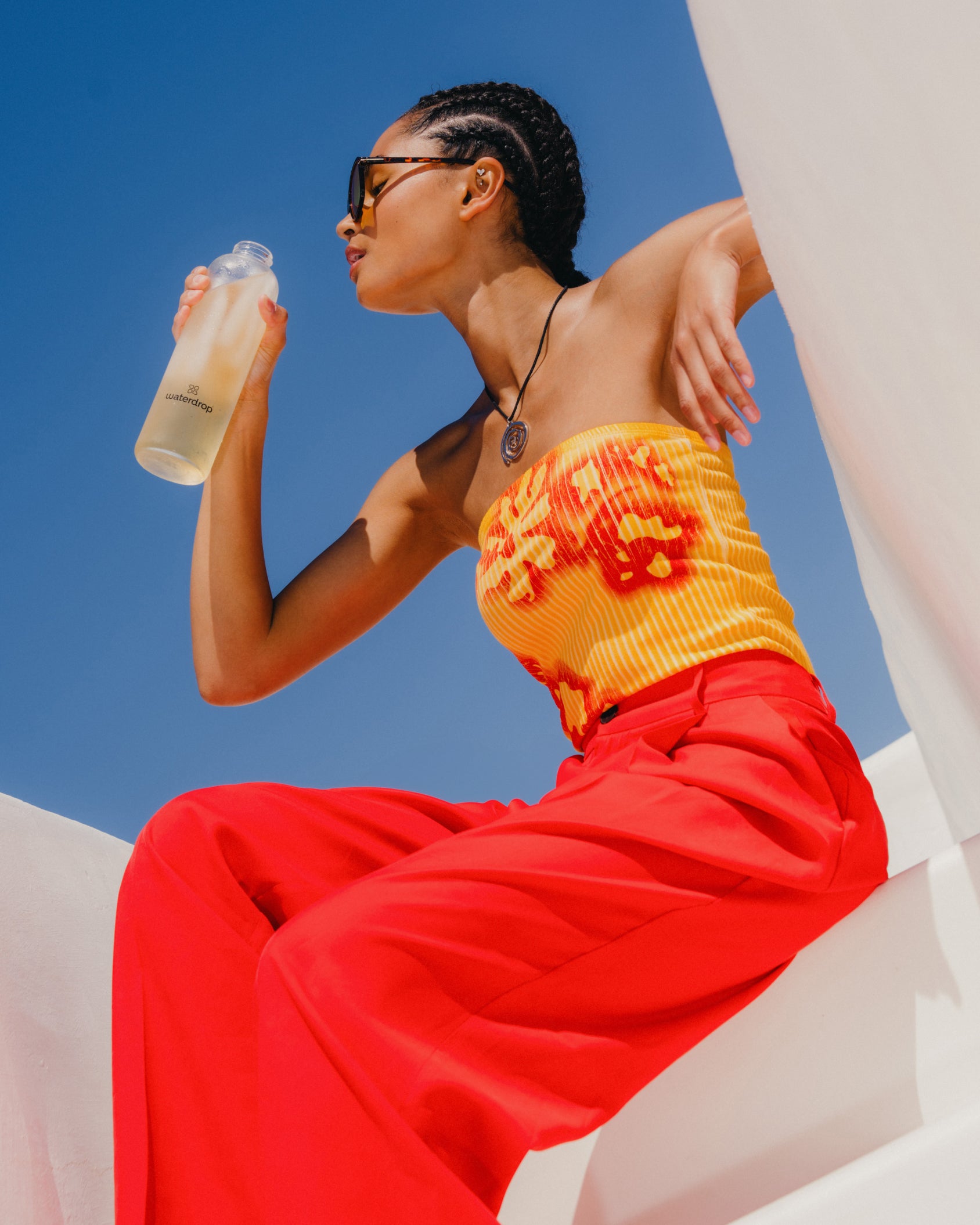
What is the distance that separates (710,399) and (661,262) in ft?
0.86

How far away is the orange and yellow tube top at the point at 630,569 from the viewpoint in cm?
91

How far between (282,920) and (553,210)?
0.85 meters

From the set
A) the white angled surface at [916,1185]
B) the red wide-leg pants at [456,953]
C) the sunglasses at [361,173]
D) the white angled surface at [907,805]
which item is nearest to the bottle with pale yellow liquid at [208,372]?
the sunglasses at [361,173]

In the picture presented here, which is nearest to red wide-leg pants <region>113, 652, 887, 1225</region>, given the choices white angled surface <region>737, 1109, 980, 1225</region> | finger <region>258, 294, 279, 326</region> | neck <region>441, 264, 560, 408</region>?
white angled surface <region>737, 1109, 980, 1225</region>

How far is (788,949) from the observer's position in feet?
2.55

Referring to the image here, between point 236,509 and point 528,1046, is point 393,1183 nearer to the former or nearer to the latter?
point 528,1046

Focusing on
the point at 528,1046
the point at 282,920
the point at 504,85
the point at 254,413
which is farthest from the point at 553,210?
the point at 528,1046

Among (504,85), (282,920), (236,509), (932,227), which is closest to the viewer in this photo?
(932,227)

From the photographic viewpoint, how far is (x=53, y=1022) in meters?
1.01

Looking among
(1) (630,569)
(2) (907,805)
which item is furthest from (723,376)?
(2) (907,805)

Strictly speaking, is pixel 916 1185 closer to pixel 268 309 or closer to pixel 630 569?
pixel 630 569

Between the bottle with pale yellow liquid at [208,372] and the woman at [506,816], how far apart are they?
0.04 m

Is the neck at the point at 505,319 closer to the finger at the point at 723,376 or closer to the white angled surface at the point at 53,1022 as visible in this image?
the finger at the point at 723,376

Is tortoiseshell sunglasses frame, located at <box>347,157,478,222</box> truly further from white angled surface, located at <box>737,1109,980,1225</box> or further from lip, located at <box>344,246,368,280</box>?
white angled surface, located at <box>737,1109,980,1225</box>
